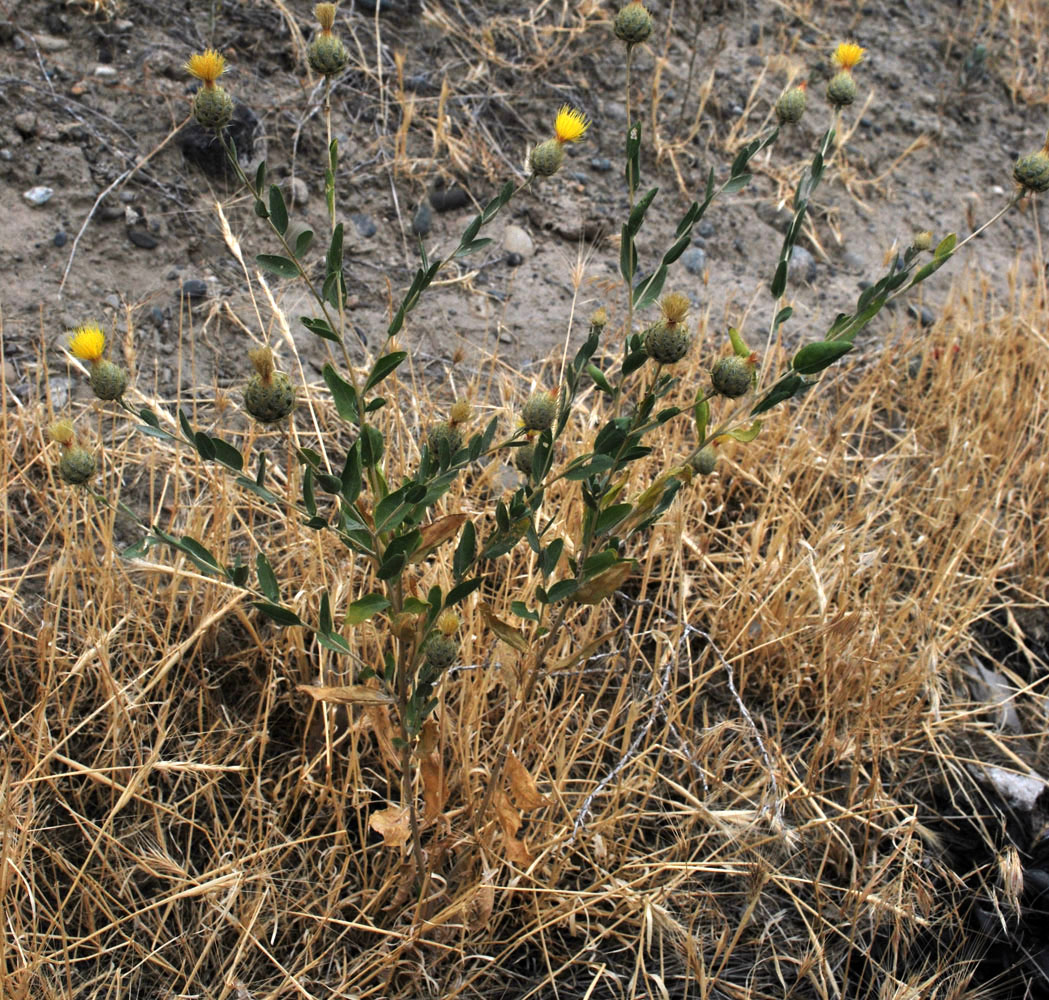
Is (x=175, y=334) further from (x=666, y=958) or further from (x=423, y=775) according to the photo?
(x=666, y=958)

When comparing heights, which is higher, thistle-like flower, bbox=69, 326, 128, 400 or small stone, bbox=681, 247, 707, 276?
thistle-like flower, bbox=69, 326, 128, 400

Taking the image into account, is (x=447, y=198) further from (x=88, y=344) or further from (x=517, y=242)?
(x=88, y=344)

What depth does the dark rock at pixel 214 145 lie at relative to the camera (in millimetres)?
3164

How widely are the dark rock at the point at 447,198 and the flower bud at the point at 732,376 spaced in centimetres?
222

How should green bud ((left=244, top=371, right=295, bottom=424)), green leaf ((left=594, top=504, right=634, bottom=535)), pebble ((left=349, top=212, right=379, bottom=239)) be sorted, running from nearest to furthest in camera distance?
green bud ((left=244, top=371, right=295, bottom=424)) → green leaf ((left=594, top=504, right=634, bottom=535)) → pebble ((left=349, top=212, right=379, bottom=239))

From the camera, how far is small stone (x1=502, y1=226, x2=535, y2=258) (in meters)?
3.46

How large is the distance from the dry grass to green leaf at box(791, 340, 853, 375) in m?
0.69

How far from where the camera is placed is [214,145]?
124 inches

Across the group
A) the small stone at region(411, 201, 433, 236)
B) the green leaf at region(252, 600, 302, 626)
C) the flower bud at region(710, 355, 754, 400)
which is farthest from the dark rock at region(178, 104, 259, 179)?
the flower bud at region(710, 355, 754, 400)

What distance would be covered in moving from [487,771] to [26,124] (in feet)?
7.76

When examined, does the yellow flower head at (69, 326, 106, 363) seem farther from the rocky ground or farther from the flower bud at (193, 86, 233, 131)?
the rocky ground

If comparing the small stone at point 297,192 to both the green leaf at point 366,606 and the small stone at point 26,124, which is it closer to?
the small stone at point 26,124

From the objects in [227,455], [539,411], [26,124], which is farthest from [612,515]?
[26,124]

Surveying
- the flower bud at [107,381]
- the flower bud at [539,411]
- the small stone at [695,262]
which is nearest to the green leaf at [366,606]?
the flower bud at [539,411]
